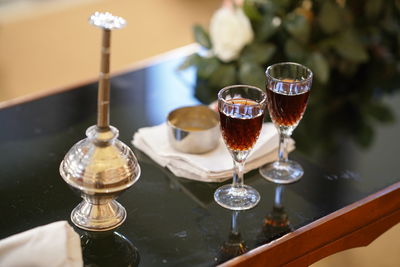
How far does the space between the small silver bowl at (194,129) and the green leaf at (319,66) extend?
1.26ft

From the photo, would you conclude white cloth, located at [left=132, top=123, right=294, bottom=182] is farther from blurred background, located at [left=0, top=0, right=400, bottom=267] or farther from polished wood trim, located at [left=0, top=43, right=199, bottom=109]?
blurred background, located at [left=0, top=0, right=400, bottom=267]

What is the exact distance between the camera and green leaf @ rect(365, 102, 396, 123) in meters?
1.68

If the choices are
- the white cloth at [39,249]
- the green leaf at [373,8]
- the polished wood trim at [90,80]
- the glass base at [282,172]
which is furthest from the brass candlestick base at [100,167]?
the green leaf at [373,8]

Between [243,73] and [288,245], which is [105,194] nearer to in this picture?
[288,245]

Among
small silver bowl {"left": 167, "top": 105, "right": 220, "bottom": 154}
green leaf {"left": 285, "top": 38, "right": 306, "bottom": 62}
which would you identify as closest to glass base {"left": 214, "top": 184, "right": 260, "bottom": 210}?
small silver bowl {"left": 167, "top": 105, "right": 220, "bottom": 154}

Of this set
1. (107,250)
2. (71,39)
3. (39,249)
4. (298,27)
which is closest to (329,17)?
(298,27)

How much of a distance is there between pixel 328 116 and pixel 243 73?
232 mm

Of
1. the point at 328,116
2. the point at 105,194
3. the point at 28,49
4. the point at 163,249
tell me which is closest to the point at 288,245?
the point at 163,249

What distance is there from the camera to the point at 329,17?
1.78m

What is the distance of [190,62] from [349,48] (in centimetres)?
41

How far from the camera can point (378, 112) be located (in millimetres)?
1706

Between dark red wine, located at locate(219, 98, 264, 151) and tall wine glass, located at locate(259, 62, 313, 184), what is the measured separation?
93mm

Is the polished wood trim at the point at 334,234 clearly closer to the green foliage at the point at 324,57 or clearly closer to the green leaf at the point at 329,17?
the green foliage at the point at 324,57

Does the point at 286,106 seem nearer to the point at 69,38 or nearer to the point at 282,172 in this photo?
the point at 282,172
